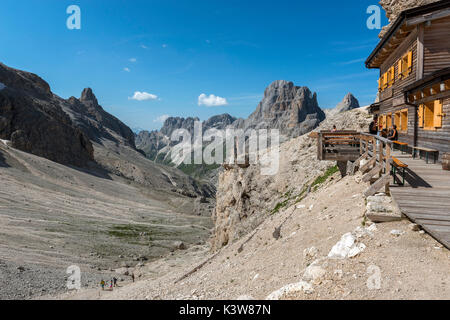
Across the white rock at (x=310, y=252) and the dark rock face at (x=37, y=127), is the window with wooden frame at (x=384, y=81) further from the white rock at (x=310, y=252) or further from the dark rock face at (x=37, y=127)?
the dark rock face at (x=37, y=127)

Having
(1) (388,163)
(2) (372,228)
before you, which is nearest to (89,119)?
(1) (388,163)

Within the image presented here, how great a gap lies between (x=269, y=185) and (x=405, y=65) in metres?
13.5

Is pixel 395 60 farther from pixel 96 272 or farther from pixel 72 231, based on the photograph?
pixel 72 231

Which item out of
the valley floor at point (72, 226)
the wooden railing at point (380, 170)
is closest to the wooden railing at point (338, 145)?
the wooden railing at point (380, 170)

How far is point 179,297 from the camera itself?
339 inches

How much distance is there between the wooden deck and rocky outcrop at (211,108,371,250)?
8.88 m

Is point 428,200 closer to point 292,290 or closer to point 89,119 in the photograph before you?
point 292,290

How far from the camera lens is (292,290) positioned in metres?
5.94

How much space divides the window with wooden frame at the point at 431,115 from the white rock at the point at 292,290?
1246 centimetres

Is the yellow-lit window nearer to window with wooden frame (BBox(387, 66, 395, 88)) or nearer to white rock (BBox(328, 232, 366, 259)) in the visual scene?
window with wooden frame (BBox(387, 66, 395, 88))

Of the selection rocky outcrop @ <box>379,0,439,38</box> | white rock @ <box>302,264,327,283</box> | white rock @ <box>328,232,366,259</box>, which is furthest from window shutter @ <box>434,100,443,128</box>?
rocky outcrop @ <box>379,0,439,38</box>

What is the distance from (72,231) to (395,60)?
45.9m

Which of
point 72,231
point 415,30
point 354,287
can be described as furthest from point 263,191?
point 72,231

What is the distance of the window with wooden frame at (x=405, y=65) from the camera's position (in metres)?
17.0
